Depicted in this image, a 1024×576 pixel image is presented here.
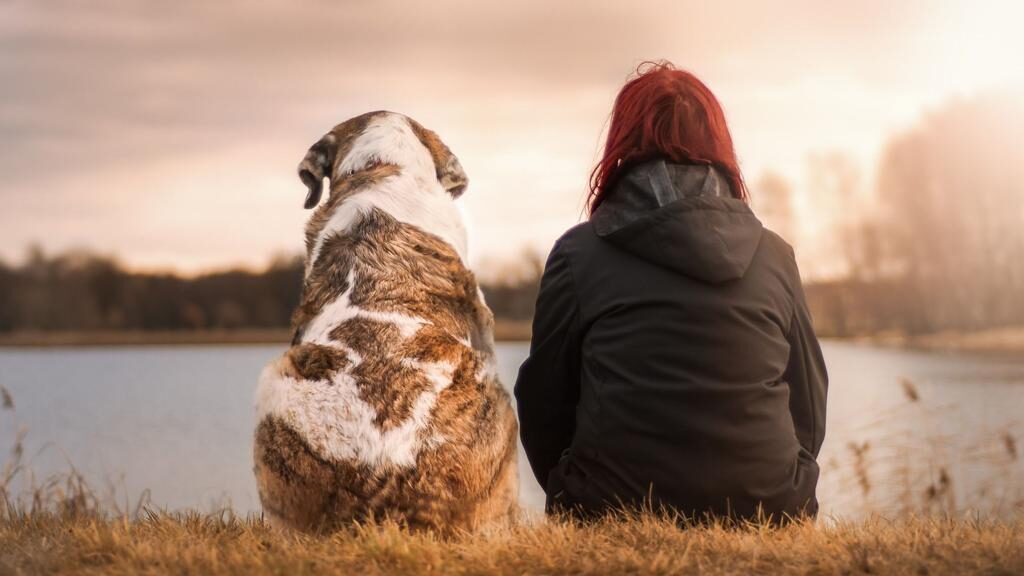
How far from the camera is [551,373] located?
14.7ft

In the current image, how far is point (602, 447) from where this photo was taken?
4242mm

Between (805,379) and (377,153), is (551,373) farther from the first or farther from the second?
(377,153)

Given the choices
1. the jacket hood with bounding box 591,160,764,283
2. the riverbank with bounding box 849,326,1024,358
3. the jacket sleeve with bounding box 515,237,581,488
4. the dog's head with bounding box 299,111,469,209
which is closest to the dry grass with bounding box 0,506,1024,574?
the jacket sleeve with bounding box 515,237,581,488

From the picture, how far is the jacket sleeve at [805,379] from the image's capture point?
4445 millimetres

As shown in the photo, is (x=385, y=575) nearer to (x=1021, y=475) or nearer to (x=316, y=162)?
(x=316, y=162)

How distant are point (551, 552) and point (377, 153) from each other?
2.45 m

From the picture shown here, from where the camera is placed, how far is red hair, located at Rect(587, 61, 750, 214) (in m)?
4.36

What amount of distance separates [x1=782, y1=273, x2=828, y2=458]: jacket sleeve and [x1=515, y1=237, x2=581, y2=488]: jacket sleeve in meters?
1.02

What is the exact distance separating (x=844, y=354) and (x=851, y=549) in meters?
29.1

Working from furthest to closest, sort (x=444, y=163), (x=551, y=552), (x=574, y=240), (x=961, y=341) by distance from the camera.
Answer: (x=961, y=341)
(x=444, y=163)
(x=574, y=240)
(x=551, y=552)

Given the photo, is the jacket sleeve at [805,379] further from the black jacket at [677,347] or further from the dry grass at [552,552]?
the dry grass at [552,552]

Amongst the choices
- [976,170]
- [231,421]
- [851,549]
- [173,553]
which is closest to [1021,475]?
[851,549]

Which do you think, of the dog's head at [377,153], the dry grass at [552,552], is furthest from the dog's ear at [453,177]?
the dry grass at [552,552]

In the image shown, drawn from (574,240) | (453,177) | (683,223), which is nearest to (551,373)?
(574,240)
